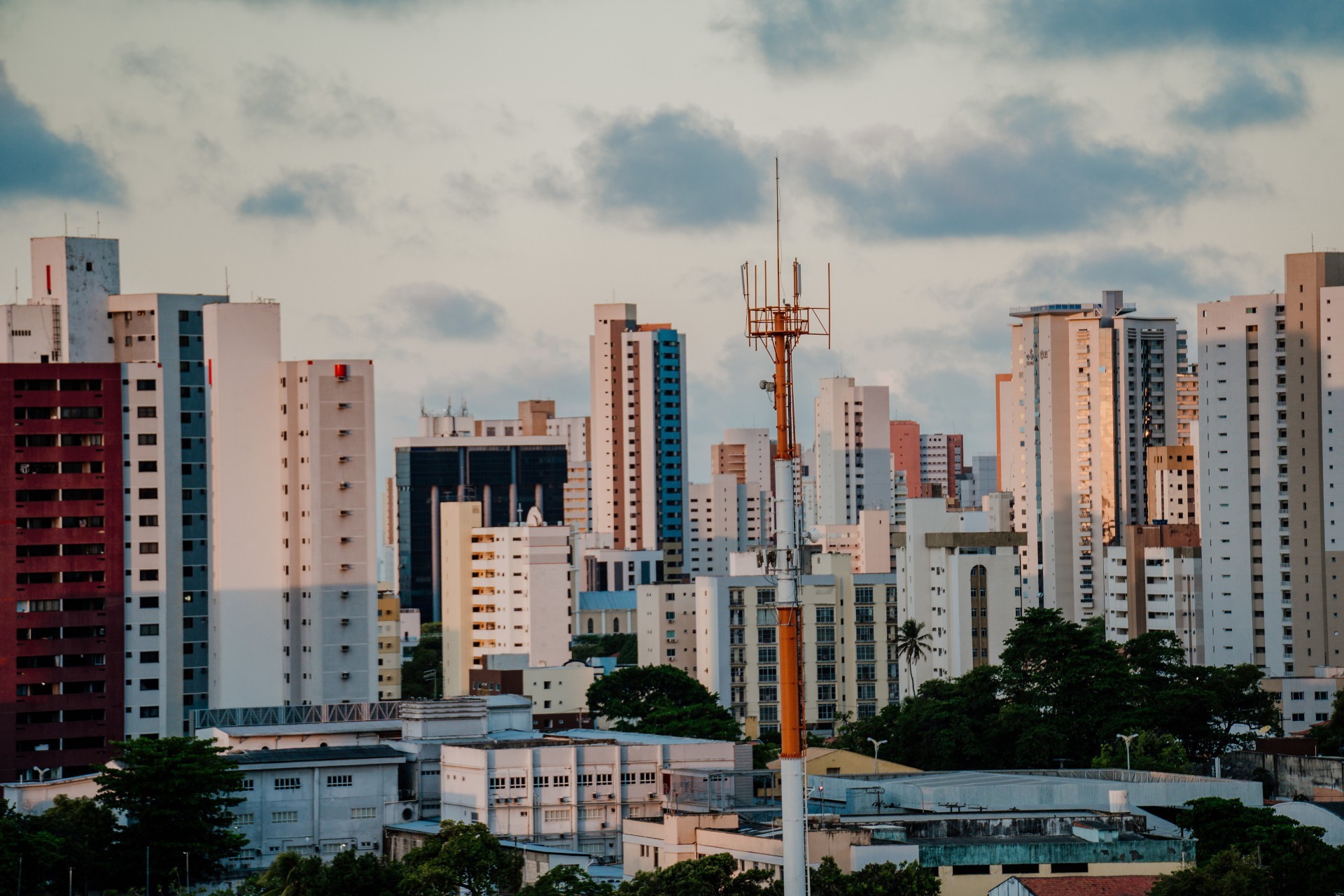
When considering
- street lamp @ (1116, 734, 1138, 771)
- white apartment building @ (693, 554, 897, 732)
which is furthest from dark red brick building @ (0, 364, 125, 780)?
street lamp @ (1116, 734, 1138, 771)

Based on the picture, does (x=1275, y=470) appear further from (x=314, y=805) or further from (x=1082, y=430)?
(x=314, y=805)

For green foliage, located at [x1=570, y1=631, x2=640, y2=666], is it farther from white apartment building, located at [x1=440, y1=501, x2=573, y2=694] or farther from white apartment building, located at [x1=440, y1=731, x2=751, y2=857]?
white apartment building, located at [x1=440, y1=731, x2=751, y2=857]

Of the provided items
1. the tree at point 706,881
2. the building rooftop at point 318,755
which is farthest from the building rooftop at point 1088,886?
the building rooftop at point 318,755

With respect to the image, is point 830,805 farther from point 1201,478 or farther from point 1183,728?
point 1201,478

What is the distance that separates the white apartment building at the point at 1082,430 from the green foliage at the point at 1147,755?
89870 mm

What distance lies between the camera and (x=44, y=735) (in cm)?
10012

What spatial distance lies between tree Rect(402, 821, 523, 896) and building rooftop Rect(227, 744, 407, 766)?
56.8 feet

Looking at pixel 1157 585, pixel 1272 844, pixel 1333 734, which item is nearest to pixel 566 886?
pixel 1272 844

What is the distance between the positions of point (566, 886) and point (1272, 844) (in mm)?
23750

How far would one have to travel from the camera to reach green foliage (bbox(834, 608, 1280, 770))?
324 ft

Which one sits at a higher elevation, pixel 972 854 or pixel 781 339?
→ pixel 781 339

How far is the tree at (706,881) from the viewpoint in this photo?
205ft

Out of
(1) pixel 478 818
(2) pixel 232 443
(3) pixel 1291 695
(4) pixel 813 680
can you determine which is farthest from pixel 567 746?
(3) pixel 1291 695

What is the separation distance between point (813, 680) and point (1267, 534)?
3622cm
